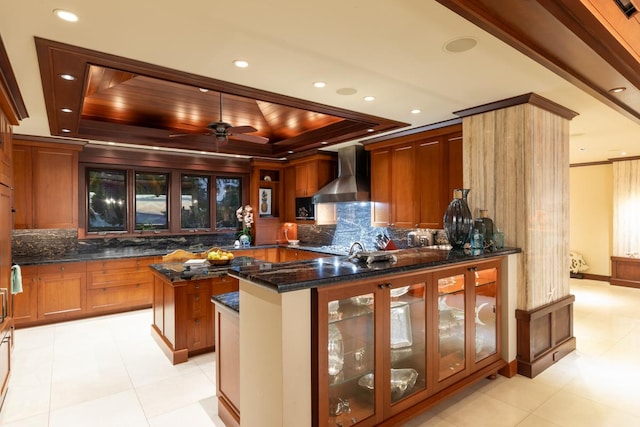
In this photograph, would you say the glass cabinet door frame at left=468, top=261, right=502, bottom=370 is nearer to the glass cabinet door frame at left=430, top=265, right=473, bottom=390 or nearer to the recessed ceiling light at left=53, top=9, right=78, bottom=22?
the glass cabinet door frame at left=430, top=265, right=473, bottom=390

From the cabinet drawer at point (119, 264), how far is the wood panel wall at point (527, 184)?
4795mm

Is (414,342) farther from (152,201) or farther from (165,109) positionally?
(152,201)

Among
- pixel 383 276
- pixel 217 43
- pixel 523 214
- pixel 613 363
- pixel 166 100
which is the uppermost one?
pixel 166 100

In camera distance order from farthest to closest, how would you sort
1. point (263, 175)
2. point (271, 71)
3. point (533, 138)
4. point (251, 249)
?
1. point (263, 175)
2. point (251, 249)
3. point (533, 138)
4. point (271, 71)

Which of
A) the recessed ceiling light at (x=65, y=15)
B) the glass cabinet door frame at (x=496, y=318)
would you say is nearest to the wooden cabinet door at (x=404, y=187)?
the glass cabinet door frame at (x=496, y=318)

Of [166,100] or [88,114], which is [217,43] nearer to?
[166,100]

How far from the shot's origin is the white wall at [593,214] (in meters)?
7.21

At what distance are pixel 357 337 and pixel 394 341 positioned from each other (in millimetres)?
401

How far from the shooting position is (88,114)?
14.7 ft

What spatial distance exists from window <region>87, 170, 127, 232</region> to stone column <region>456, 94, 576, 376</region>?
5.35m

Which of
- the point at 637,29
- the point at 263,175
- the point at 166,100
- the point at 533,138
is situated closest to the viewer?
the point at 637,29

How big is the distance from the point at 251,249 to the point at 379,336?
4579 millimetres

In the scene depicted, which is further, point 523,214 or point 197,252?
point 197,252

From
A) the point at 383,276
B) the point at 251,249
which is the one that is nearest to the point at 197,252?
the point at 251,249
